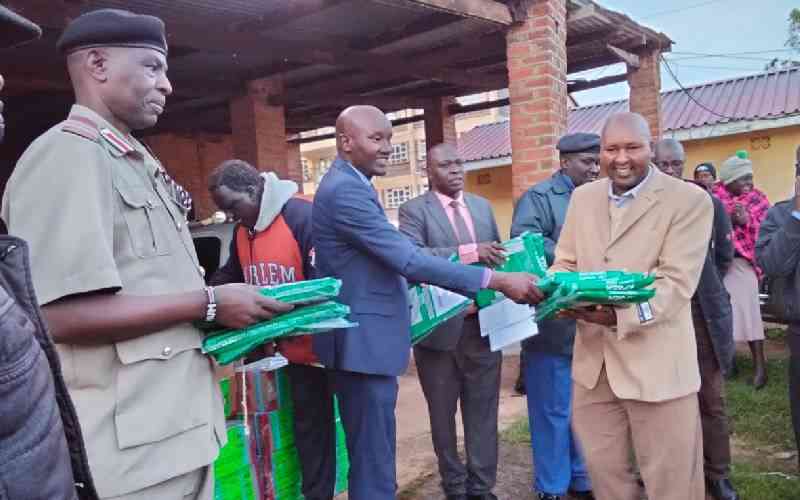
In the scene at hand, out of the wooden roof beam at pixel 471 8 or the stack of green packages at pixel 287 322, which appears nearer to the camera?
the stack of green packages at pixel 287 322

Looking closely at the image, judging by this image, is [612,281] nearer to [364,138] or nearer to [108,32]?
[364,138]

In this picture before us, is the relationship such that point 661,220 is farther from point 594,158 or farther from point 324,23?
point 324,23

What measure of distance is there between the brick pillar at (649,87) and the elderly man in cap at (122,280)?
7067mm

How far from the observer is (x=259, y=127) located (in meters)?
7.50

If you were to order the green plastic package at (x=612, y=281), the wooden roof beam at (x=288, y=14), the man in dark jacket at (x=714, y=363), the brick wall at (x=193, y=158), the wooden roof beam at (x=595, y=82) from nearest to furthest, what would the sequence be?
the green plastic package at (x=612, y=281) → the man in dark jacket at (x=714, y=363) → the wooden roof beam at (x=288, y=14) → the wooden roof beam at (x=595, y=82) → the brick wall at (x=193, y=158)

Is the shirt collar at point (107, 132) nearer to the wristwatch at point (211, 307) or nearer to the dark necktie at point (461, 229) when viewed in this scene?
the wristwatch at point (211, 307)

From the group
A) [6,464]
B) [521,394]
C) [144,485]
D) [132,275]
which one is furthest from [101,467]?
[521,394]

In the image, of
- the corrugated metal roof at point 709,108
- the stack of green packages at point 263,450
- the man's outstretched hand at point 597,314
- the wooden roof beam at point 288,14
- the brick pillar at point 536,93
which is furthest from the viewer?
the corrugated metal roof at point 709,108

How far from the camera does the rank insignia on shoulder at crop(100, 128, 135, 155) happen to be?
1.54 metres

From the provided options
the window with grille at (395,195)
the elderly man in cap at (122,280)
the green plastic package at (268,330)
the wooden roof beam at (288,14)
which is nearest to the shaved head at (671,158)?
the wooden roof beam at (288,14)

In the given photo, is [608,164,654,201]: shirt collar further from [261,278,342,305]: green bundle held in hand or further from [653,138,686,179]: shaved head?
[653,138,686,179]: shaved head

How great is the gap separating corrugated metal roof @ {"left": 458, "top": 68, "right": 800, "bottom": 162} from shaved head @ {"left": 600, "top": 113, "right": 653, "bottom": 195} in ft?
26.0

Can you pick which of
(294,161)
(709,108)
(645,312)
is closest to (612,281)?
(645,312)

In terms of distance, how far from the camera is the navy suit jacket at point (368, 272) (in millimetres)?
2656
